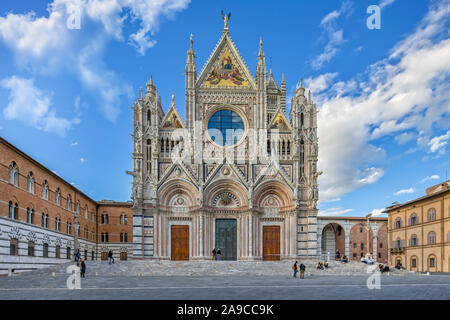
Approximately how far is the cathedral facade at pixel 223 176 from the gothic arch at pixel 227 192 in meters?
0.10

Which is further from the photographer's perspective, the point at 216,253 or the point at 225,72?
the point at 225,72

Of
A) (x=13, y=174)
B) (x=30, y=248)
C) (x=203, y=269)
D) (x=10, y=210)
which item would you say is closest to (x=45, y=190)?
(x=30, y=248)

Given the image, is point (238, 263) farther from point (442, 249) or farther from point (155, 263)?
point (442, 249)

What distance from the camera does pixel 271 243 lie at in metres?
42.1

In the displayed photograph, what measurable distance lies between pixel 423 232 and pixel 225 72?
30063mm

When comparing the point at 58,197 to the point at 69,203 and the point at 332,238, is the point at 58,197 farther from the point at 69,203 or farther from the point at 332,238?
the point at 332,238

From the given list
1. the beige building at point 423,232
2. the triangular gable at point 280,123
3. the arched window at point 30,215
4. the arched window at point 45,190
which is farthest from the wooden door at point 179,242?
the beige building at point 423,232

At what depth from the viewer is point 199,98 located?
43938 mm

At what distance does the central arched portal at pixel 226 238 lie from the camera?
41750 millimetres

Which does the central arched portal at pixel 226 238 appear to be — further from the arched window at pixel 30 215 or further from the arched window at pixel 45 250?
the arched window at pixel 30 215

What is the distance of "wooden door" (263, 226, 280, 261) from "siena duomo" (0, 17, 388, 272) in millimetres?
103

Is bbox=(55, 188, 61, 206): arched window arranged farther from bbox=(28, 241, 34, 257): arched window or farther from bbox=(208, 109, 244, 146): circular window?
bbox=(208, 109, 244, 146): circular window

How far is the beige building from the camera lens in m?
43.8
